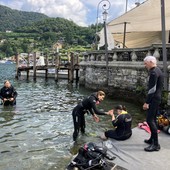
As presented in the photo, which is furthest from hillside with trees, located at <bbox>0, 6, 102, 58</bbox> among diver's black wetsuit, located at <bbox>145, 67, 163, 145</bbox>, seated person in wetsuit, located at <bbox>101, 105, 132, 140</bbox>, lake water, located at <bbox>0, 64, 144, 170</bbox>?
diver's black wetsuit, located at <bbox>145, 67, 163, 145</bbox>

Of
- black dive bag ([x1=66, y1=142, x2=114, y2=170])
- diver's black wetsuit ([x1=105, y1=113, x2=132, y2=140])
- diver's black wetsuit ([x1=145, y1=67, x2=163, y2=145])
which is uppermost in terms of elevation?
diver's black wetsuit ([x1=145, y1=67, x2=163, y2=145])

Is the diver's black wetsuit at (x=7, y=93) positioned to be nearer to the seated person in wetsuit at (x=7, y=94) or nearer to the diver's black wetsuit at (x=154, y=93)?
the seated person in wetsuit at (x=7, y=94)

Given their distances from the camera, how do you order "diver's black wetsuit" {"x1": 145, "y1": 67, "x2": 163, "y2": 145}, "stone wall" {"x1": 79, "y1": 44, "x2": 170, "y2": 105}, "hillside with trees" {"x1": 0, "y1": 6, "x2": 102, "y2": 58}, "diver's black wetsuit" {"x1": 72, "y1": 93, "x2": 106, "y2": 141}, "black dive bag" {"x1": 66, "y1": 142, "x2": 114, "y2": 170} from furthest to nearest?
"hillside with trees" {"x1": 0, "y1": 6, "x2": 102, "y2": 58}, "stone wall" {"x1": 79, "y1": 44, "x2": 170, "y2": 105}, "diver's black wetsuit" {"x1": 72, "y1": 93, "x2": 106, "y2": 141}, "diver's black wetsuit" {"x1": 145, "y1": 67, "x2": 163, "y2": 145}, "black dive bag" {"x1": 66, "y1": 142, "x2": 114, "y2": 170}

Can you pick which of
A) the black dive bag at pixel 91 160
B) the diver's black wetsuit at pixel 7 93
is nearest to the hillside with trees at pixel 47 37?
the diver's black wetsuit at pixel 7 93

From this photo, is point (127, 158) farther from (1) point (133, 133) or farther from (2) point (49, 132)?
(2) point (49, 132)

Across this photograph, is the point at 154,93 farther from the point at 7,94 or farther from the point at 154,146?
the point at 7,94

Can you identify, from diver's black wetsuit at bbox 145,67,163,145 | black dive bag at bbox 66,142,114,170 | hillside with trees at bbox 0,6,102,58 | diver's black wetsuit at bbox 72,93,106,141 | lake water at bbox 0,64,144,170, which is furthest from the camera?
hillside with trees at bbox 0,6,102,58

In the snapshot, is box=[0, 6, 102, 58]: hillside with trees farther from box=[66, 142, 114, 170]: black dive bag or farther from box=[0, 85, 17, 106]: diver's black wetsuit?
box=[66, 142, 114, 170]: black dive bag

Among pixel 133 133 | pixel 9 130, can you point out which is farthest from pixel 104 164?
pixel 9 130

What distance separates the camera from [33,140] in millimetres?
9828

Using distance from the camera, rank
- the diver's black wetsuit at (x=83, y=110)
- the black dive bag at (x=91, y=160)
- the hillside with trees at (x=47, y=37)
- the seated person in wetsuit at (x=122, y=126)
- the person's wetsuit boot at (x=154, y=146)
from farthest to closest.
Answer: the hillside with trees at (x=47, y=37), the diver's black wetsuit at (x=83, y=110), the seated person in wetsuit at (x=122, y=126), the person's wetsuit boot at (x=154, y=146), the black dive bag at (x=91, y=160)

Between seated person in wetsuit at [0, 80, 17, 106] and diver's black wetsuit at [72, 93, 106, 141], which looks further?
seated person in wetsuit at [0, 80, 17, 106]

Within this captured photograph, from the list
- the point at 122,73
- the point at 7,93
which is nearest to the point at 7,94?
the point at 7,93

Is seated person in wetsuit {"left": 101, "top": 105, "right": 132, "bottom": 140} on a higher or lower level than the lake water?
higher
